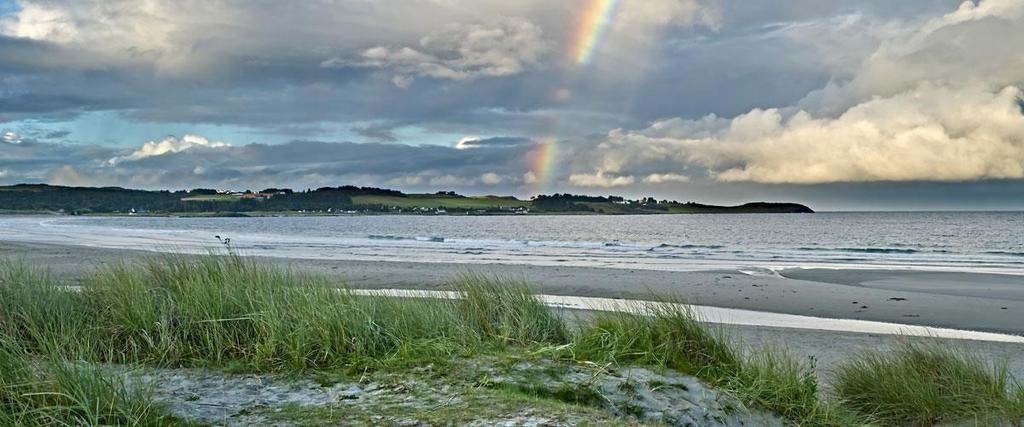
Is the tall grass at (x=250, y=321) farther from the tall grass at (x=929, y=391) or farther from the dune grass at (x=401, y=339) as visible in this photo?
the tall grass at (x=929, y=391)

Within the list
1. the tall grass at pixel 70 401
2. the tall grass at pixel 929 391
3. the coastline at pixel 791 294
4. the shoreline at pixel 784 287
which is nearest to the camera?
the tall grass at pixel 70 401

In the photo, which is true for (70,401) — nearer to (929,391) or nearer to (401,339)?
(401,339)

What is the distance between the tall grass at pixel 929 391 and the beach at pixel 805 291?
5.53 ft

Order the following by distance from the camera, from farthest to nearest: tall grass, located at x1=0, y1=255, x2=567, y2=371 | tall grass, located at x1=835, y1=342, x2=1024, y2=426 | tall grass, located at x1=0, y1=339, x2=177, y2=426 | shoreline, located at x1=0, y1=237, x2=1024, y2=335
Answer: shoreline, located at x1=0, y1=237, x2=1024, y2=335
tall grass, located at x1=835, y1=342, x2=1024, y2=426
tall grass, located at x1=0, y1=255, x2=567, y2=371
tall grass, located at x1=0, y1=339, x2=177, y2=426

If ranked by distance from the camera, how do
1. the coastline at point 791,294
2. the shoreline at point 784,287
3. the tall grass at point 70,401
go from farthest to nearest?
the shoreline at point 784,287, the coastline at point 791,294, the tall grass at point 70,401

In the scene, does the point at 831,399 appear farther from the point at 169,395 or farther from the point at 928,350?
the point at 169,395

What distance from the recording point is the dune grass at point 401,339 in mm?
6223

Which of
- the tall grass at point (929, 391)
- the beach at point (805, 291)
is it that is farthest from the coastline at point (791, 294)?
the tall grass at point (929, 391)

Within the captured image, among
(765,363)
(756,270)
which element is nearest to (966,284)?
(756,270)

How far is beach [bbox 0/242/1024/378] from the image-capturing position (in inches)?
484

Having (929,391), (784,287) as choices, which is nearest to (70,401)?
(929,391)

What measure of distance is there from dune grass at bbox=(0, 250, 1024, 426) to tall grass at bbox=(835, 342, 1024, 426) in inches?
0.6

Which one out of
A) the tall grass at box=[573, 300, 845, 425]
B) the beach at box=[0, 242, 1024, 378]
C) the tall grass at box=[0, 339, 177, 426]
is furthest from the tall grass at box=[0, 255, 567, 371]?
the beach at box=[0, 242, 1024, 378]

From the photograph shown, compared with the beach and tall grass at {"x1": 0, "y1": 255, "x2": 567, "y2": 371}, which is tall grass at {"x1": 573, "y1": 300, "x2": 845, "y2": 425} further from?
the beach
